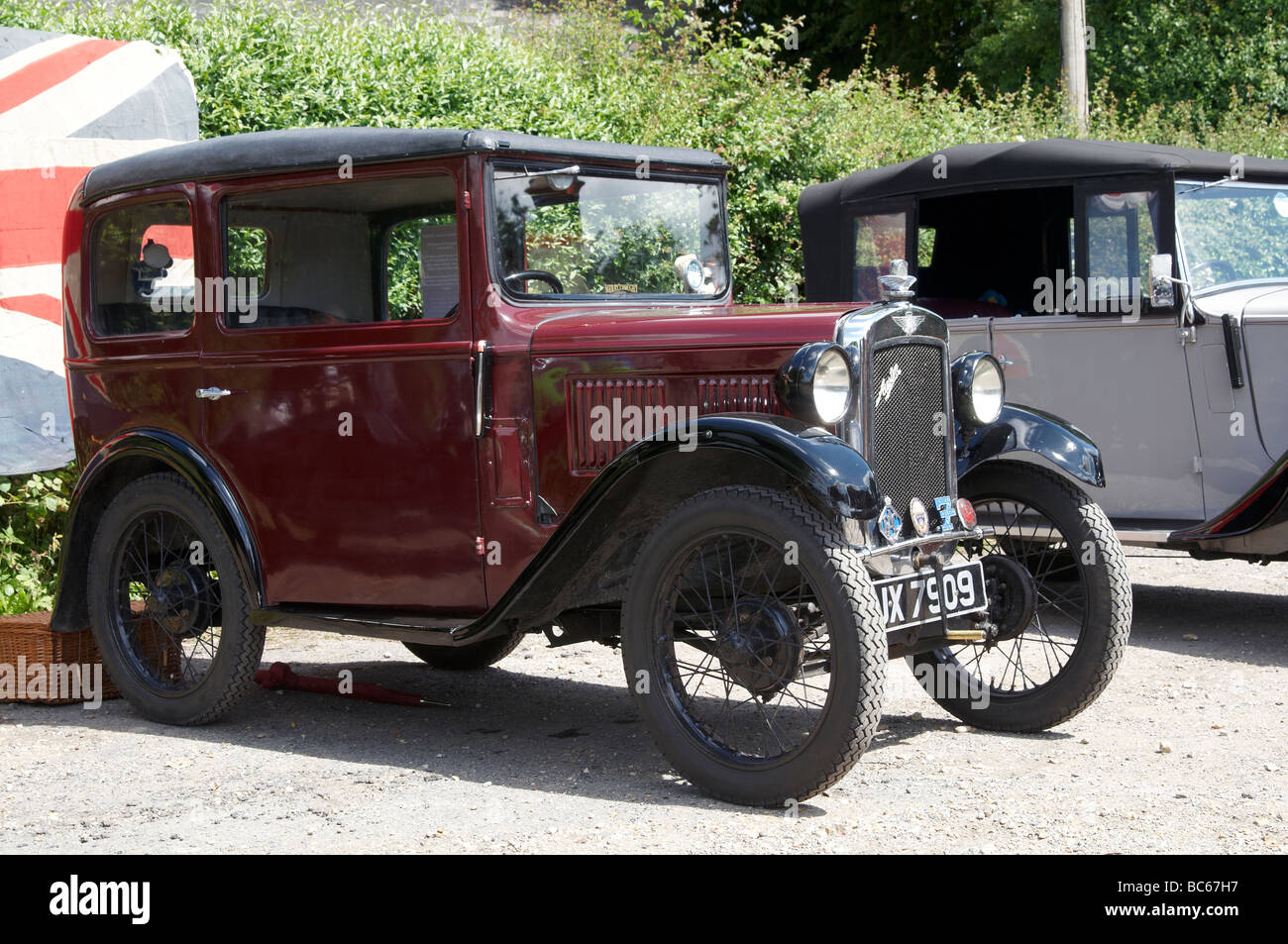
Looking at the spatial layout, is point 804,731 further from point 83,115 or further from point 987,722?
point 83,115

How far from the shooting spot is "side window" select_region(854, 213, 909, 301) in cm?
794

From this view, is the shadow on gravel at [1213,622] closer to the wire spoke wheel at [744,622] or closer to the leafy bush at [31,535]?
the wire spoke wheel at [744,622]

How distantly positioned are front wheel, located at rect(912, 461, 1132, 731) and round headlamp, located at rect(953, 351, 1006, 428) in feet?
0.80

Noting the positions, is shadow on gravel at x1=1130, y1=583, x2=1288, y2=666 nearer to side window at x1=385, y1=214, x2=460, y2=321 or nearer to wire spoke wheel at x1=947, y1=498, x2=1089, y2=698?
wire spoke wheel at x1=947, y1=498, x2=1089, y2=698

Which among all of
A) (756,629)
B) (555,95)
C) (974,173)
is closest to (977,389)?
(756,629)

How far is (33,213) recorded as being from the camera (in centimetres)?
668

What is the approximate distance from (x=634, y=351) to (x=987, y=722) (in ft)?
5.93

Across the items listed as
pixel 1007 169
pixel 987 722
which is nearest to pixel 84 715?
pixel 987 722

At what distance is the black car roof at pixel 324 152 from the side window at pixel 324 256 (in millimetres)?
122

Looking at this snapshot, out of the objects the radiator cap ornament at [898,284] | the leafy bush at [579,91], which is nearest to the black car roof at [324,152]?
the radiator cap ornament at [898,284]

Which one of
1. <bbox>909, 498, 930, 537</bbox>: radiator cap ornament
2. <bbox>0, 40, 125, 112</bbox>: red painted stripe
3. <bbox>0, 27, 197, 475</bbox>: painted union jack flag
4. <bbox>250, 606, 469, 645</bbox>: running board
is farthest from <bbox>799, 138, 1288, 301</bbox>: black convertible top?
<bbox>250, 606, 469, 645</bbox>: running board

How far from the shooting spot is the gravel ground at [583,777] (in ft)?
12.4

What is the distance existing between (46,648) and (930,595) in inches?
139

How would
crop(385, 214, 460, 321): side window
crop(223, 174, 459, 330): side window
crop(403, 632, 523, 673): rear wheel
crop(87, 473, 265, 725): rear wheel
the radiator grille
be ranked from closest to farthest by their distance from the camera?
the radiator grille
crop(385, 214, 460, 321): side window
crop(223, 174, 459, 330): side window
crop(87, 473, 265, 725): rear wheel
crop(403, 632, 523, 673): rear wheel
